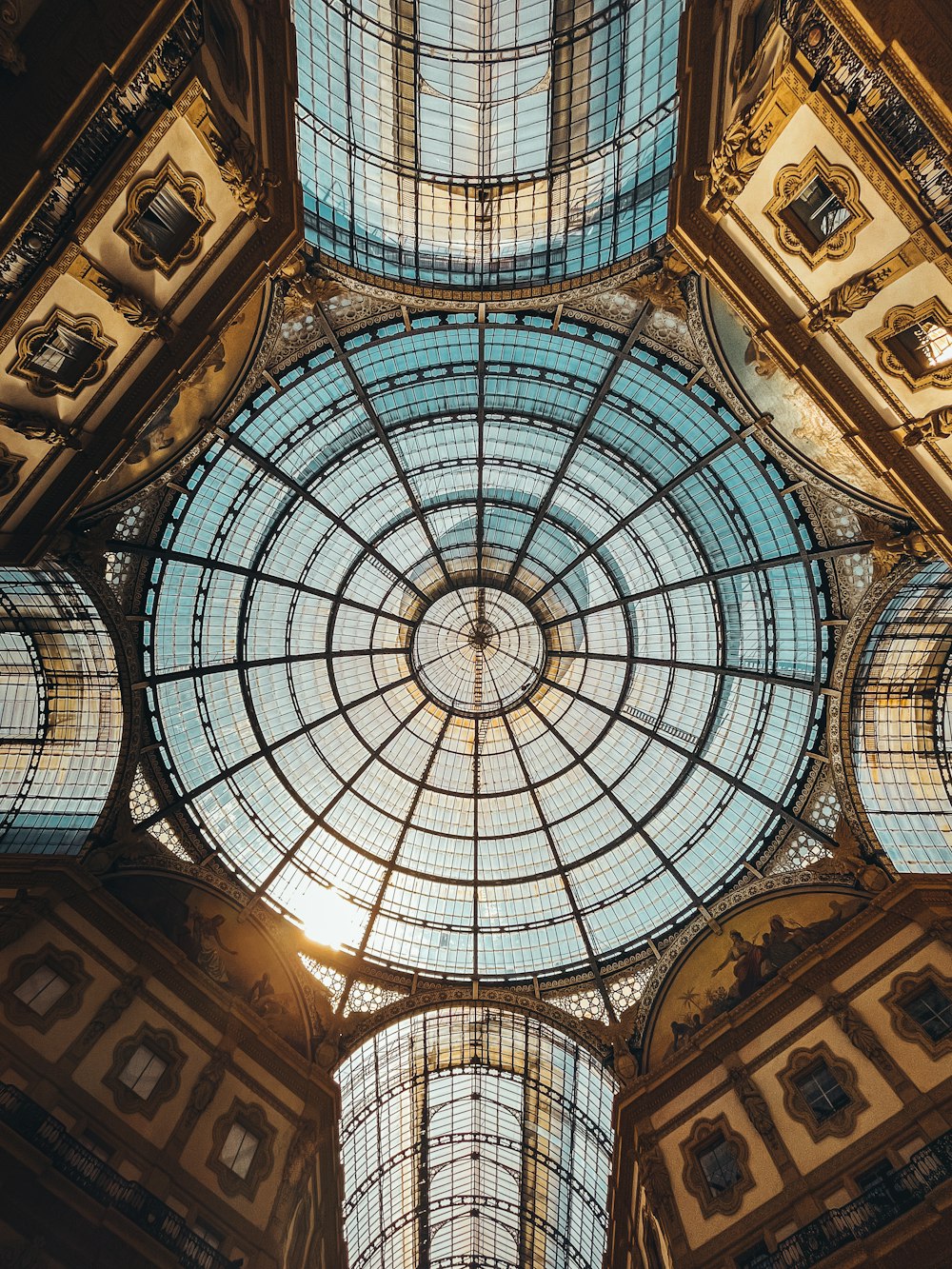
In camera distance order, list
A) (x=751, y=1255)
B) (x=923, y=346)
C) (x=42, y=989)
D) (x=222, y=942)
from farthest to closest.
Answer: (x=222, y=942), (x=42, y=989), (x=751, y=1255), (x=923, y=346)

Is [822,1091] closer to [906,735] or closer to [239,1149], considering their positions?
[906,735]

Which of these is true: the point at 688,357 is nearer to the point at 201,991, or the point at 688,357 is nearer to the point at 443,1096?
the point at 201,991

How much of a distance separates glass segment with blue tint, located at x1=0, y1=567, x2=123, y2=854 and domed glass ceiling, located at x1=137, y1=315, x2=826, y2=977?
163 centimetres

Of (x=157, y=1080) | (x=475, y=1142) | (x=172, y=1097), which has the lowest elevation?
(x=475, y=1142)

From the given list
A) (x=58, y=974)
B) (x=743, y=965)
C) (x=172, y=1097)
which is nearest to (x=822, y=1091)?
(x=743, y=965)

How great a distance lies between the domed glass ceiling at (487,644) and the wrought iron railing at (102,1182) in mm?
9783

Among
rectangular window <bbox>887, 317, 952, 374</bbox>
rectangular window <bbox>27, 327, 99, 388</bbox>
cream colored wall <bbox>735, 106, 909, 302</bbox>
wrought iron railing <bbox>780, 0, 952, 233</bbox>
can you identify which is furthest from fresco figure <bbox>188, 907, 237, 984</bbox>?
wrought iron railing <bbox>780, 0, 952, 233</bbox>

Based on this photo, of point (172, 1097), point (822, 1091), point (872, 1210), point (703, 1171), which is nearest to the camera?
point (872, 1210)

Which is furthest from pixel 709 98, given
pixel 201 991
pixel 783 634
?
pixel 201 991

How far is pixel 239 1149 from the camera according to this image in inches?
766

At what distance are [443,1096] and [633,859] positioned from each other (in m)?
11.4

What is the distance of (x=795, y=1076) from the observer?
63.0ft

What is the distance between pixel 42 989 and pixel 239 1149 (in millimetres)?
6120

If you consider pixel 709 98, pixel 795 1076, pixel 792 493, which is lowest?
pixel 795 1076
